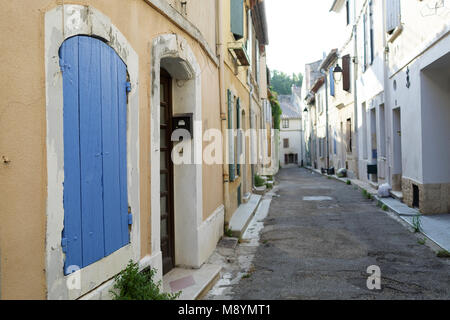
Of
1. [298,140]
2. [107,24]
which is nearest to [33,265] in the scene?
[107,24]

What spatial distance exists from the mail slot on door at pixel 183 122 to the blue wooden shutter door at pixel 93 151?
180 centimetres

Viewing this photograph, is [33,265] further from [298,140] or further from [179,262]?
[298,140]

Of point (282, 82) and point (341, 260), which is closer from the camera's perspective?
point (341, 260)

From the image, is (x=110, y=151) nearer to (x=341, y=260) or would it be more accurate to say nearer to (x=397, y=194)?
(x=341, y=260)

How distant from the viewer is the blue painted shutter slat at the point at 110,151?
2.84m

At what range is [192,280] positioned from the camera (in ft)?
14.6

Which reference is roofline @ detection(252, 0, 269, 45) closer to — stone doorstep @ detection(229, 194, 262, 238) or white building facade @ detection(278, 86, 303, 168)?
stone doorstep @ detection(229, 194, 262, 238)

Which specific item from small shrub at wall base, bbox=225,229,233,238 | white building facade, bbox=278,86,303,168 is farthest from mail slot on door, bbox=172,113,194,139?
white building facade, bbox=278,86,303,168

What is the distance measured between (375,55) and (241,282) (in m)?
9.62

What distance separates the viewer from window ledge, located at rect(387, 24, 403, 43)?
893 cm

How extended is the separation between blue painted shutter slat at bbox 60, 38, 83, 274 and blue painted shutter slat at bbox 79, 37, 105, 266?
0.06 metres

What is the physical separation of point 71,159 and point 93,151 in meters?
0.25

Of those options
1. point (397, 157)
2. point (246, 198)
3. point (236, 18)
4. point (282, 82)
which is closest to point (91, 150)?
point (236, 18)
